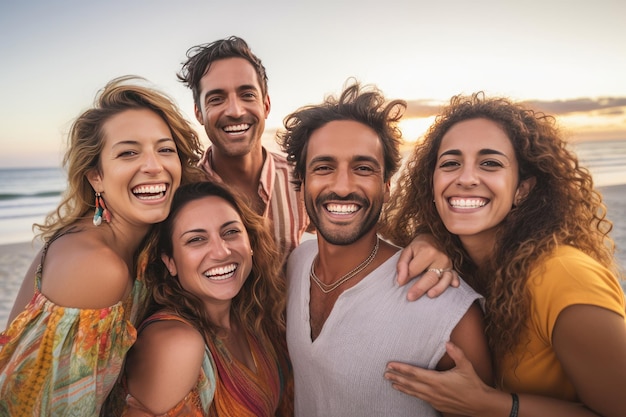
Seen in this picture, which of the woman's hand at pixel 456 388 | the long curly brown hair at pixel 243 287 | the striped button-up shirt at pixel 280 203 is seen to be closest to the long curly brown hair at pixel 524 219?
the woman's hand at pixel 456 388

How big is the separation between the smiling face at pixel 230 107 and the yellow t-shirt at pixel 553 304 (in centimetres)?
287

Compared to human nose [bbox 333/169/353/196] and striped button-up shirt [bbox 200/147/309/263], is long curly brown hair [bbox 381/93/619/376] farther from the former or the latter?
striped button-up shirt [bbox 200/147/309/263]

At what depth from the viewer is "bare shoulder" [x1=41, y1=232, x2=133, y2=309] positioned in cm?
260

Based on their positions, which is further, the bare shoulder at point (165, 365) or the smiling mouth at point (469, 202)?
the smiling mouth at point (469, 202)

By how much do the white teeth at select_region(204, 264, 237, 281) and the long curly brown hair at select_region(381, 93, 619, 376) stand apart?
1.33m

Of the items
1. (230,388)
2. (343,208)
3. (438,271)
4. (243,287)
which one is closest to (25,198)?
(243,287)

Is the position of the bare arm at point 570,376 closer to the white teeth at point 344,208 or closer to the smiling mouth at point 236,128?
the white teeth at point 344,208

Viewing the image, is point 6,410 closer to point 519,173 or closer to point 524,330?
point 524,330

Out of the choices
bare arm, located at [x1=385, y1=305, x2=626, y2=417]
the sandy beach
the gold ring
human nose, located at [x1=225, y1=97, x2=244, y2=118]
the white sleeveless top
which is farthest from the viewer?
the sandy beach

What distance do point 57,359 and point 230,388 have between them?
92cm

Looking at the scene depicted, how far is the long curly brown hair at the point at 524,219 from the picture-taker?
8.55ft

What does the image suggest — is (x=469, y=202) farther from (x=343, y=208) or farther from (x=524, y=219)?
(x=343, y=208)

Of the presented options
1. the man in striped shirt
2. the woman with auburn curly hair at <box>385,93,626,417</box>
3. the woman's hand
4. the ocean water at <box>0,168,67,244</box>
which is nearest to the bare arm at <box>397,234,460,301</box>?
the woman with auburn curly hair at <box>385,93,626,417</box>

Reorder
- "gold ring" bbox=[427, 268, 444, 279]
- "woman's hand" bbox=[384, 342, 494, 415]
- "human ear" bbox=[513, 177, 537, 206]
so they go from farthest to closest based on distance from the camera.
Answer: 1. "human ear" bbox=[513, 177, 537, 206]
2. "gold ring" bbox=[427, 268, 444, 279]
3. "woman's hand" bbox=[384, 342, 494, 415]
